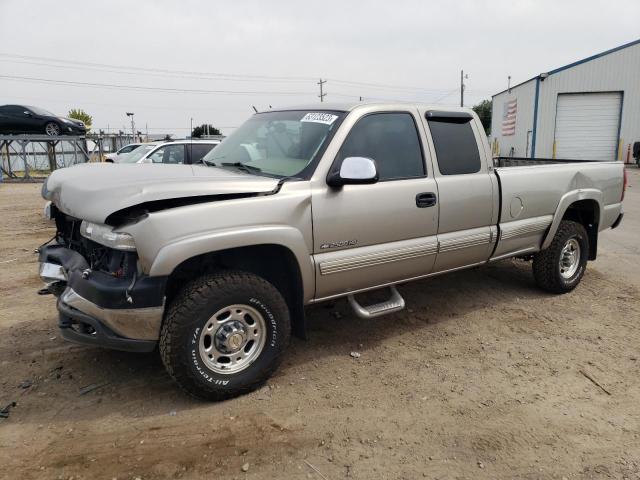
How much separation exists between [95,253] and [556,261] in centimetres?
440

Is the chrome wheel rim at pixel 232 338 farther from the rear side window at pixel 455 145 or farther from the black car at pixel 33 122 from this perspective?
the black car at pixel 33 122

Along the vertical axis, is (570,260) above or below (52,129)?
below

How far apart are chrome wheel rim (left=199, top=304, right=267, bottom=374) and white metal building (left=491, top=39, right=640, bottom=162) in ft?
92.8

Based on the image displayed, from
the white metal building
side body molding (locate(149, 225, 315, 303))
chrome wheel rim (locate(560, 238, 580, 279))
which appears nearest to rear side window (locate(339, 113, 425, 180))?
side body molding (locate(149, 225, 315, 303))

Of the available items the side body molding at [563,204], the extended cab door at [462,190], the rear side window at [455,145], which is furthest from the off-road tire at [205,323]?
the side body molding at [563,204]

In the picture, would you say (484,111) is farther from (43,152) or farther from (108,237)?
(108,237)

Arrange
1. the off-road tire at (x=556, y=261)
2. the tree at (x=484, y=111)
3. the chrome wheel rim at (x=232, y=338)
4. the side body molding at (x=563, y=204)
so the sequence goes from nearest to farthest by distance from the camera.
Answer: the chrome wheel rim at (x=232, y=338) → the side body molding at (x=563, y=204) → the off-road tire at (x=556, y=261) → the tree at (x=484, y=111)

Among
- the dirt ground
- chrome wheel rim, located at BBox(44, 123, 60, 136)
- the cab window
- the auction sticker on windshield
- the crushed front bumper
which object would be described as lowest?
the dirt ground

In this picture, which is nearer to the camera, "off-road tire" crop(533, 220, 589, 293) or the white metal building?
"off-road tire" crop(533, 220, 589, 293)

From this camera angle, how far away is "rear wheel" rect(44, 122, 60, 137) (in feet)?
74.8

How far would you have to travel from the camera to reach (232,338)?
3.28 metres

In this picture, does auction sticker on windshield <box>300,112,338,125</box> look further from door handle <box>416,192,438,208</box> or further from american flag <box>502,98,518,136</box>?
american flag <box>502,98,518,136</box>

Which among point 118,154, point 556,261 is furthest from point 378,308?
point 118,154

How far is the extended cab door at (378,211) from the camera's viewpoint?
3.58m
